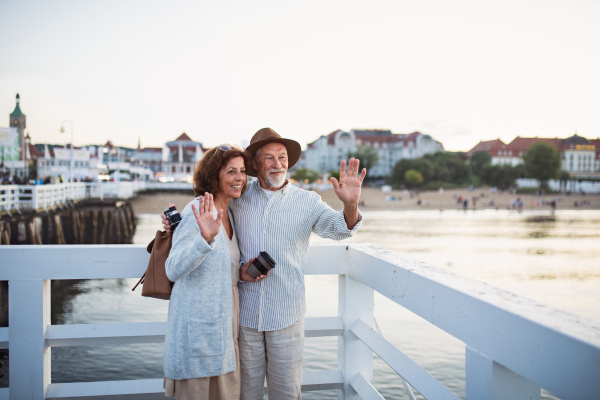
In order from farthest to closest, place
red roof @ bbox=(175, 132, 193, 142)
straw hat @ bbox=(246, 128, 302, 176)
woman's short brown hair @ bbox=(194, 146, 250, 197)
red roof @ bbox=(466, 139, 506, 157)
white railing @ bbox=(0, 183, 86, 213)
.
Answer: red roof @ bbox=(175, 132, 193, 142) < red roof @ bbox=(466, 139, 506, 157) < white railing @ bbox=(0, 183, 86, 213) < straw hat @ bbox=(246, 128, 302, 176) < woman's short brown hair @ bbox=(194, 146, 250, 197)

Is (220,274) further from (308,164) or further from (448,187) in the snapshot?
(308,164)

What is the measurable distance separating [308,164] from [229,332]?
105 meters

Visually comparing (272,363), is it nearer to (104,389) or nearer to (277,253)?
(277,253)

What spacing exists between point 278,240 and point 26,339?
1332 millimetres

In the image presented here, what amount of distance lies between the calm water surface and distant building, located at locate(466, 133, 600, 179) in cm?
7642

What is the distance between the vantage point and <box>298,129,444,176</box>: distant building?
9569 centimetres

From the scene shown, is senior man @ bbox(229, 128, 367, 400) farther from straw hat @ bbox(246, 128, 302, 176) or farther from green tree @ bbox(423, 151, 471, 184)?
green tree @ bbox(423, 151, 471, 184)

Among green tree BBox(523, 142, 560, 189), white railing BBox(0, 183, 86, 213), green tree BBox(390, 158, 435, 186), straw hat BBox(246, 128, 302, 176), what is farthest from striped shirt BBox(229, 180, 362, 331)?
green tree BBox(523, 142, 560, 189)

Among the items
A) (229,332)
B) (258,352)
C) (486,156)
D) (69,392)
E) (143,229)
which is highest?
(486,156)

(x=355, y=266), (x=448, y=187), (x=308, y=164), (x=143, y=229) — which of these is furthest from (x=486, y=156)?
(x=355, y=266)

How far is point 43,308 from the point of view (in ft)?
7.82

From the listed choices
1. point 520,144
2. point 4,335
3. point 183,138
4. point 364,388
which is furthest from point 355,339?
point 183,138

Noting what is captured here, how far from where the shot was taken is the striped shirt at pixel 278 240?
2320 millimetres

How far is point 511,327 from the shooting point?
1.37m
